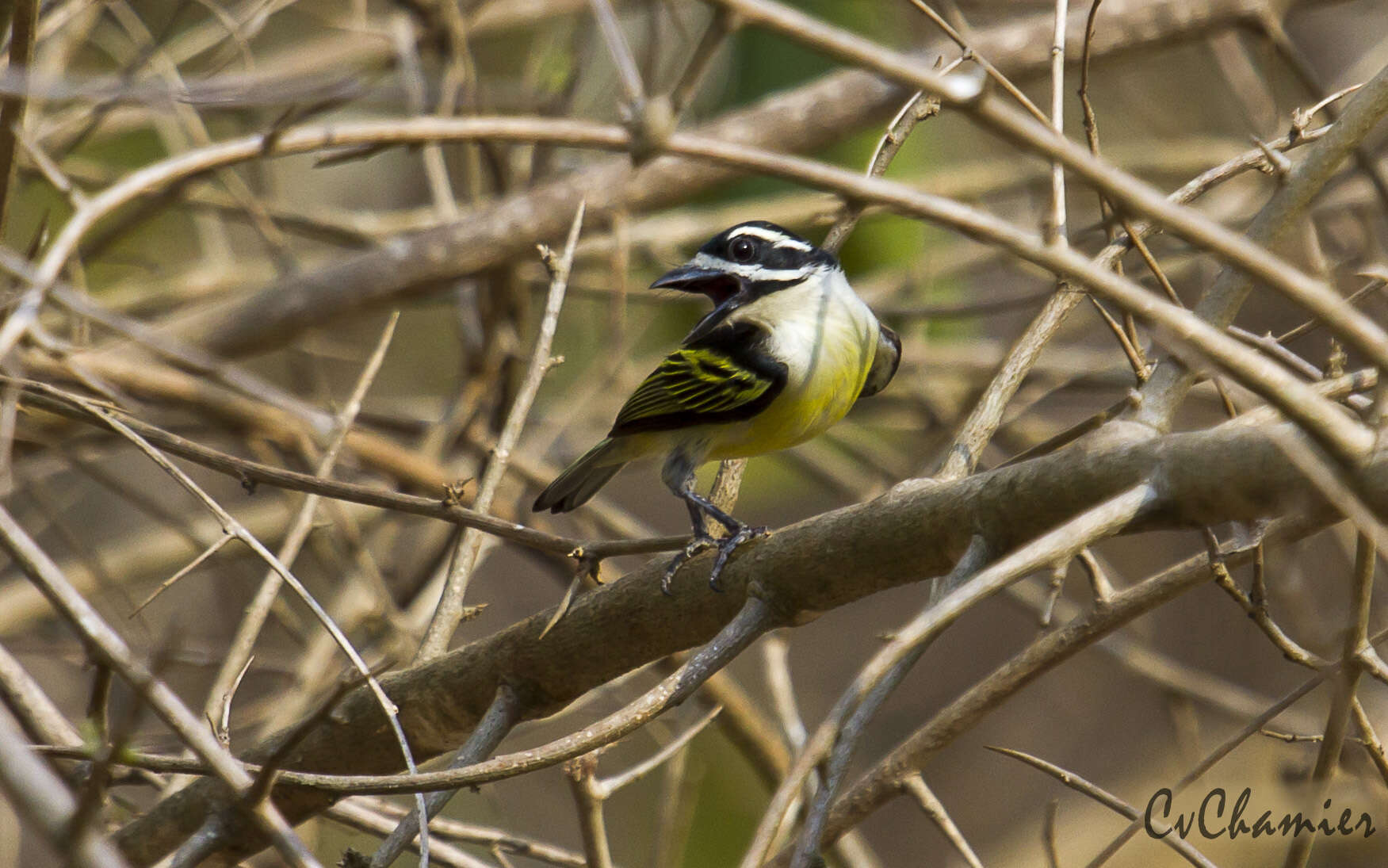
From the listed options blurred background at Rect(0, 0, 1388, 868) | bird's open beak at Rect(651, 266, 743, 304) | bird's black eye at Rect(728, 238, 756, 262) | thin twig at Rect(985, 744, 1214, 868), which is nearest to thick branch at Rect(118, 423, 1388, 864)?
thin twig at Rect(985, 744, 1214, 868)

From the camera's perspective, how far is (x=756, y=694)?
807cm

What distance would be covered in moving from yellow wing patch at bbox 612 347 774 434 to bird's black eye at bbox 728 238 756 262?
39 cm

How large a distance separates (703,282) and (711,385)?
64 centimetres

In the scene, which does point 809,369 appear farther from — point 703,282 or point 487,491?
point 487,491

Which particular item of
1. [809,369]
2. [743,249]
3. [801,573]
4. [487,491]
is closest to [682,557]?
[801,573]

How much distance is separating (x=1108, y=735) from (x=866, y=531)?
673cm

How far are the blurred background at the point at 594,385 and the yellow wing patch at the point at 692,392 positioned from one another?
0.53 m

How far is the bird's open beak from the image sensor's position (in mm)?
3814

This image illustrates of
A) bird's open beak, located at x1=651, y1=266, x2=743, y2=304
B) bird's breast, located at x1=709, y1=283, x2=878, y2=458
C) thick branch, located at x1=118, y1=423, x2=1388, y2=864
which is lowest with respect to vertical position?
thick branch, located at x1=118, y1=423, x2=1388, y2=864

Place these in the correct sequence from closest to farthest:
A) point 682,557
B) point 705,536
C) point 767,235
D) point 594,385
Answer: point 682,557
point 705,536
point 767,235
point 594,385

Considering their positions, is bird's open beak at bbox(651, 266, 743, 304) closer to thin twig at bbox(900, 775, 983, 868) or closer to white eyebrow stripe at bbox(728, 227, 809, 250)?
white eyebrow stripe at bbox(728, 227, 809, 250)

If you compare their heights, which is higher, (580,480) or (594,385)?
(594,385)

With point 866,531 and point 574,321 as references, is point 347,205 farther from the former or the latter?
point 866,531

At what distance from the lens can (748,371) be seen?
3420 mm
